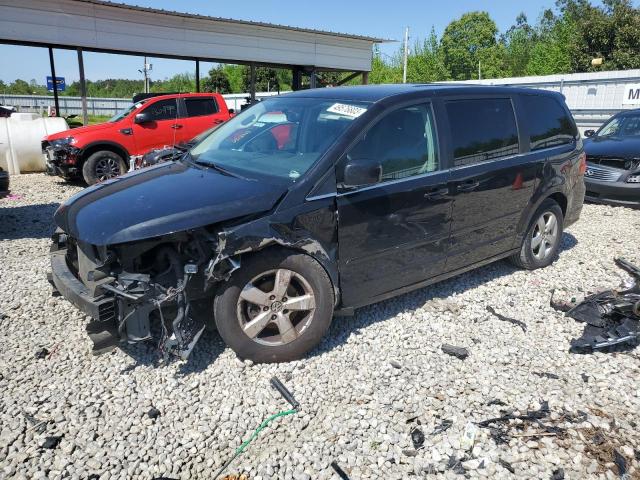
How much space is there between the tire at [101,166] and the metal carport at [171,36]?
5947mm

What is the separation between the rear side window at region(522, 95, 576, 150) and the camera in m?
5.04

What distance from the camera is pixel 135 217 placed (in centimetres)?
314

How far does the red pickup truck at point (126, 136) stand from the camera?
1023 cm

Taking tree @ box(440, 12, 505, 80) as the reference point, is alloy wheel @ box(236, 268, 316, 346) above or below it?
below

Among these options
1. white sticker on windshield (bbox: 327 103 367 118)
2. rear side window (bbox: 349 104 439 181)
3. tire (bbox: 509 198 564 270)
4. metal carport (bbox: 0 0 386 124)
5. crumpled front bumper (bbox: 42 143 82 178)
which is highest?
metal carport (bbox: 0 0 386 124)

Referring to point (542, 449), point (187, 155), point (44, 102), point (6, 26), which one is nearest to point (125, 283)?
point (187, 155)

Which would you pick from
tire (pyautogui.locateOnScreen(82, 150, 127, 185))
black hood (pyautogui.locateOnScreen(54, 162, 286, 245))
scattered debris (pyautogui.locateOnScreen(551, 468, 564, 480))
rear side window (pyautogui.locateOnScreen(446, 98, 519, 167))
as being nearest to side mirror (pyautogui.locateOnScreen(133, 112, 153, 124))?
tire (pyautogui.locateOnScreen(82, 150, 127, 185))

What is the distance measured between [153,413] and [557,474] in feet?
7.46

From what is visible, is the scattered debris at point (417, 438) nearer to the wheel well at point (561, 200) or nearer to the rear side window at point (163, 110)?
the wheel well at point (561, 200)

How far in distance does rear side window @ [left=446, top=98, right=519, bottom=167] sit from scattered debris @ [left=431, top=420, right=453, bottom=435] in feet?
7.05

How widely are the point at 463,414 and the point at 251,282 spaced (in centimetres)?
156

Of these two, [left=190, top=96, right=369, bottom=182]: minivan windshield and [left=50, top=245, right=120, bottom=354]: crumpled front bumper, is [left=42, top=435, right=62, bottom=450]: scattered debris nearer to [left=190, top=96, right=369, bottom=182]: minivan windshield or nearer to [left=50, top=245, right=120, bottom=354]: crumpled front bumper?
[left=50, top=245, right=120, bottom=354]: crumpled front bumper

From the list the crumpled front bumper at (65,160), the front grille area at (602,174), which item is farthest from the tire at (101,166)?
the front grille area at (602,174)

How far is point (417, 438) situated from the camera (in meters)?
2.86
